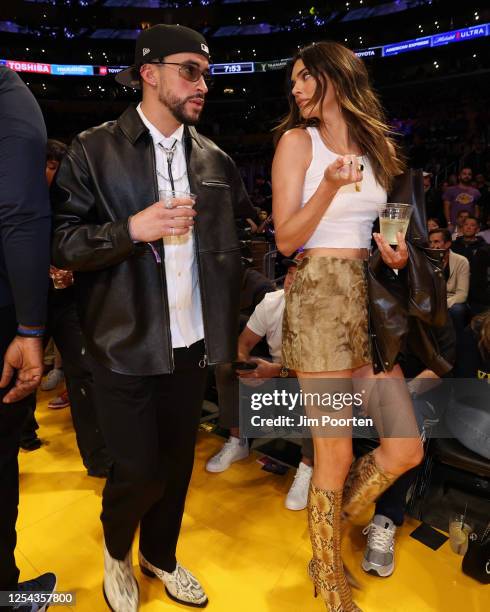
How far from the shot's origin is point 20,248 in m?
1.41

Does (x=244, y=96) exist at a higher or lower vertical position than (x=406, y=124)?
higher

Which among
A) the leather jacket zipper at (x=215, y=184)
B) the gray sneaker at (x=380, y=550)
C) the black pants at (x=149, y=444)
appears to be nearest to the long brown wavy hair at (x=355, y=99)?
the leather jacket zipper at (x=215, y=184)

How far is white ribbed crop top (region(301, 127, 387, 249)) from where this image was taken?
5.44ft

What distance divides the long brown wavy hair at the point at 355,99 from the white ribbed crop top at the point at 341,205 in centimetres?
5

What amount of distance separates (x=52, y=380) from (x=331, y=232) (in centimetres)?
346

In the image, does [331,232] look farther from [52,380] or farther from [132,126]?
[52,380]

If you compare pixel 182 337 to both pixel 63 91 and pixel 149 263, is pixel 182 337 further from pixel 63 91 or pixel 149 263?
pixel 63 91

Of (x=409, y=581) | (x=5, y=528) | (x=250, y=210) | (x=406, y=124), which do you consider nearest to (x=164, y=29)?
(x=250, y=210)

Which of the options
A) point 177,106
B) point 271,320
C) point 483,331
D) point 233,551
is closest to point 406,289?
point 483,331

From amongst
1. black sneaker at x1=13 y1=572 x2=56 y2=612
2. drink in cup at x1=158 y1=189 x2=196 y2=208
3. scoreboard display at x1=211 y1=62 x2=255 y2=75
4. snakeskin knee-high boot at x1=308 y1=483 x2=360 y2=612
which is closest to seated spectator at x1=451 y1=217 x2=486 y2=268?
snakeskin knee-high boot at x1=308 y1=483 x2=360 y2=612

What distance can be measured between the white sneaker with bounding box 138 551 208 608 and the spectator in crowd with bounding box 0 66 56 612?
2.85 feet

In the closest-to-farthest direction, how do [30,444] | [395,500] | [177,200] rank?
[177,200] → [395,500] → [30,444]

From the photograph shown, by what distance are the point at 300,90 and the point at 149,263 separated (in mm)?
796

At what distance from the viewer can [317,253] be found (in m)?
1.70
